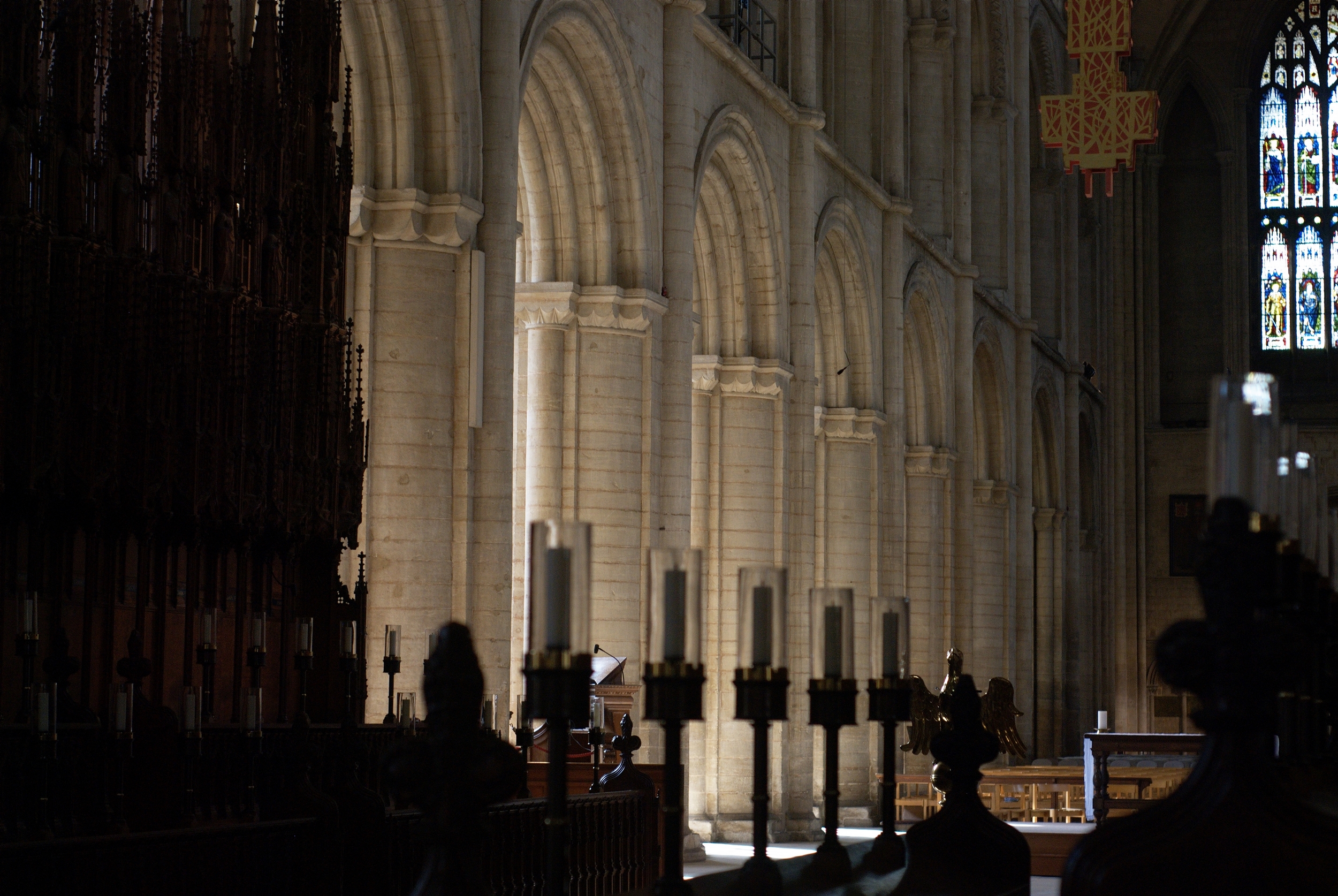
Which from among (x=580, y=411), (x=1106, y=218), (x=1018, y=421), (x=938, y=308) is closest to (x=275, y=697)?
(x=580, y=411)

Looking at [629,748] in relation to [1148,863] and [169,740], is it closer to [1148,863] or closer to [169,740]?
[169,740]

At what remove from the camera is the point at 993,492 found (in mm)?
27906

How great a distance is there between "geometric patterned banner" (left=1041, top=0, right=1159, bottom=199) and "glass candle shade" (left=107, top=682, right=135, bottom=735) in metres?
19.0

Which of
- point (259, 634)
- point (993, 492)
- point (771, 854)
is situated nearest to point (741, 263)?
point (771, 854)

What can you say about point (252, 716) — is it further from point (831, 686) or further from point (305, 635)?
point (831, 686)

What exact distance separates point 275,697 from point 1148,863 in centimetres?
784

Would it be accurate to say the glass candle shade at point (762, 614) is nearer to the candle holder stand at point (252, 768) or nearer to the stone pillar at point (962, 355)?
the candle holder stand at point (252, 768)

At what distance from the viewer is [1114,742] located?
16.4 m

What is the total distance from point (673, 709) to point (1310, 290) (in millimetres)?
35063

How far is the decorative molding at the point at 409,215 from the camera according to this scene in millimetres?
11375

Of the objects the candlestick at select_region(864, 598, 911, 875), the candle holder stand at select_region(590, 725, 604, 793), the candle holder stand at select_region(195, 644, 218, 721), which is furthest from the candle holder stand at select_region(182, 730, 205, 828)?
the candle holder stand at select_region(590, 725, 604, 793)

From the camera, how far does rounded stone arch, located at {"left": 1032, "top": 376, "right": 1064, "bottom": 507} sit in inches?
1257

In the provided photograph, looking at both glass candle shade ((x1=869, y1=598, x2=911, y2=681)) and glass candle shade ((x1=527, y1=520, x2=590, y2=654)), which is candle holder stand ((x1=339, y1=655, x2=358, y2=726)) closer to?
glass candle shade ((x1=869, y1=598, x2=911, y2=681))

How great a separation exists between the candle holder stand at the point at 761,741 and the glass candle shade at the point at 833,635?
20cm
